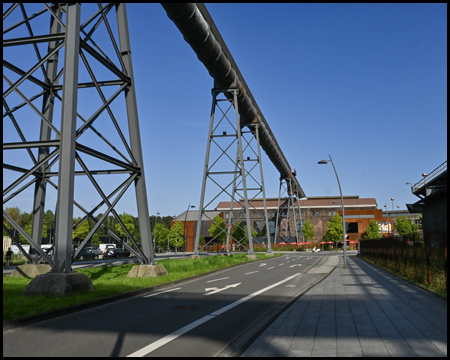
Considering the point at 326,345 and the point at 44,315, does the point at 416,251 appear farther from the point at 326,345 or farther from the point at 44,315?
the point at 44,315

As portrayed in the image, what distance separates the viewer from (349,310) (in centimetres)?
866

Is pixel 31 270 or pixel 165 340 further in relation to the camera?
pixel 31 270

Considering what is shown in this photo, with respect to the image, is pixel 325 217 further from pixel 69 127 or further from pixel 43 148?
pixel 69 127

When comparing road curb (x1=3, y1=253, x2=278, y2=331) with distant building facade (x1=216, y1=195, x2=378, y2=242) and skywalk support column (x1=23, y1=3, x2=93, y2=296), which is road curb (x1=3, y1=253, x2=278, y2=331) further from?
distant building facade (x1=216, y1=195, x2=378, y2=242)

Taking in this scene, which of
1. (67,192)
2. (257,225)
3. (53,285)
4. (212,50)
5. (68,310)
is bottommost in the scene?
(68,310)

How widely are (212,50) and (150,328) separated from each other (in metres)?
17.5

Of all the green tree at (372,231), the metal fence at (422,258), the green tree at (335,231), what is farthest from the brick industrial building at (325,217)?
the metal fence at (422,258)

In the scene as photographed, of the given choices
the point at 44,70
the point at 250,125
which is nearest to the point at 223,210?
the point at 250,125

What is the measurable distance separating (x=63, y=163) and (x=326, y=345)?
7.69m

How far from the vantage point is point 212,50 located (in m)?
21.6

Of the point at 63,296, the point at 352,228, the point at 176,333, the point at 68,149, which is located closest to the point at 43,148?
the point at 68,149

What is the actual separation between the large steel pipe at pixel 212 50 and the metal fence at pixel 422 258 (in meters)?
13.4

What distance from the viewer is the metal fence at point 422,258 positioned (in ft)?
38.5

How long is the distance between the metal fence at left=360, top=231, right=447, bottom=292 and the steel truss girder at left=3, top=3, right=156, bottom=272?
956cm
